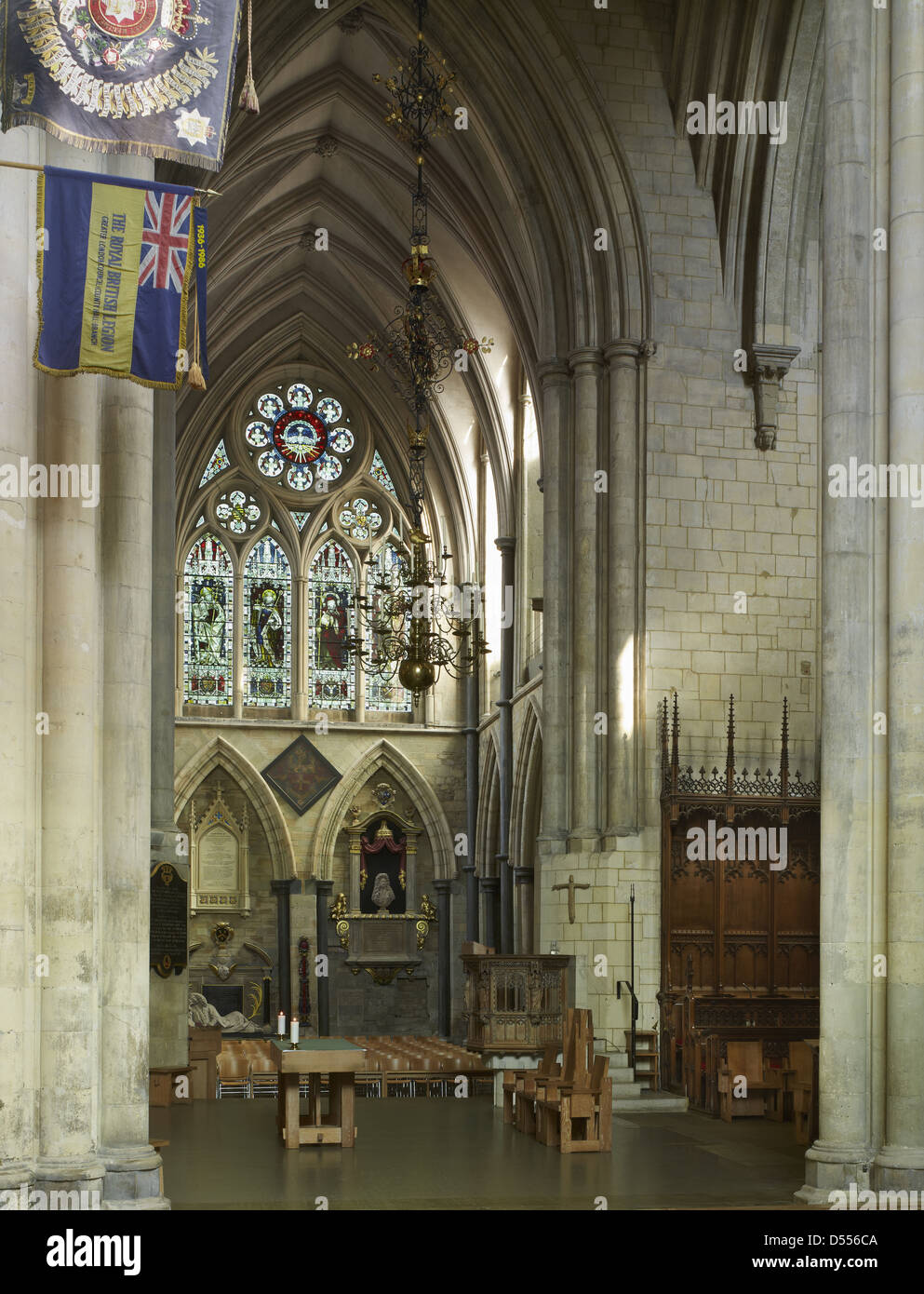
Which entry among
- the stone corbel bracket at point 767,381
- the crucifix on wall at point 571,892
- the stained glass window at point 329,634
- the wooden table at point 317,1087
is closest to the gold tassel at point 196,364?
the wooden table at point 317,1087

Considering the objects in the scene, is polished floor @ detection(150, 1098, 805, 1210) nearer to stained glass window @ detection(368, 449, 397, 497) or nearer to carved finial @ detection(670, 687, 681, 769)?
carved finial @ detection(670, 687, 681, 769)

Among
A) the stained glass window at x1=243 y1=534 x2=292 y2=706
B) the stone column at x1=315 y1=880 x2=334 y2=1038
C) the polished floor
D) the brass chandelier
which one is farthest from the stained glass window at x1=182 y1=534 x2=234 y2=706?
the polished floor

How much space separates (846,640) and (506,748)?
54.4ft

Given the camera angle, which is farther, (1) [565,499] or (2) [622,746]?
(1) [565,499]

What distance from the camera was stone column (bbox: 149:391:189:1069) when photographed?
15.6 m

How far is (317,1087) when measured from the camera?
1208cm

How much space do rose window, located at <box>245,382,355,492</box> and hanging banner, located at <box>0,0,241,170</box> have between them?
22.5 m

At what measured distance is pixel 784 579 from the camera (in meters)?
17.6

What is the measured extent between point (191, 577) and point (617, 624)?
14.2m

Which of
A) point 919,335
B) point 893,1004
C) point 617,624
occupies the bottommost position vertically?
point 893,1004

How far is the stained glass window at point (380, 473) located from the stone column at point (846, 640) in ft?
69.8

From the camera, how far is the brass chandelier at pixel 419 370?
16.4 metres

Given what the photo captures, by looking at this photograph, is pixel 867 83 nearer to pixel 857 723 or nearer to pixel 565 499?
pixel 857 723

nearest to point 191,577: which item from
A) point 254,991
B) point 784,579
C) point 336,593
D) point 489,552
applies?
point 336,593
